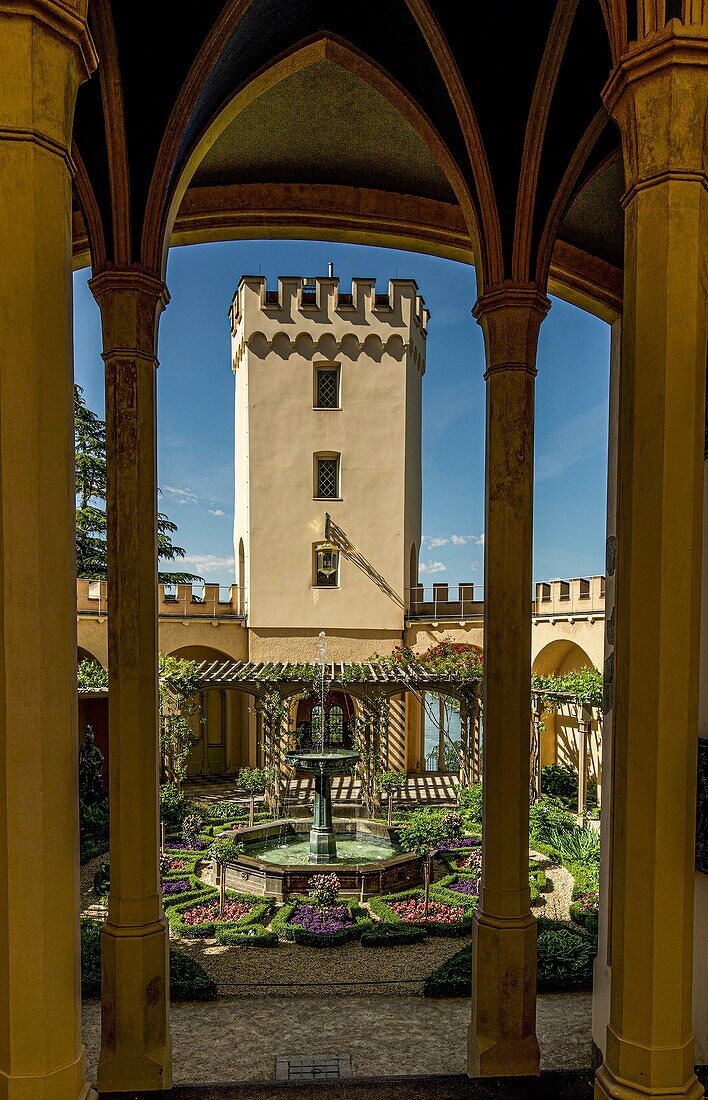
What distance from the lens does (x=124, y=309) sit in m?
5.07

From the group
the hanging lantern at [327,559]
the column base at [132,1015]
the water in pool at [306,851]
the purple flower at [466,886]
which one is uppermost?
the hanging lantern at [327,559]

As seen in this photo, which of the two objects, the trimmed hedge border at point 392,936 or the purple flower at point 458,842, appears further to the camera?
the purple flower at point 458,842

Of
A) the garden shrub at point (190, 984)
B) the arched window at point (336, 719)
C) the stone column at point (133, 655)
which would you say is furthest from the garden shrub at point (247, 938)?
the arched window at point (336, 719)

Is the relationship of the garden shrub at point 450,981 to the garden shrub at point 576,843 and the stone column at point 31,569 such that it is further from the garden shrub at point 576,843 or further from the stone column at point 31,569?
the stone column at point 31,569

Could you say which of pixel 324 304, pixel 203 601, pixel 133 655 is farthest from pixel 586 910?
pixel 324 304

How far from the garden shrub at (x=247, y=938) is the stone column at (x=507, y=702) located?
512cm

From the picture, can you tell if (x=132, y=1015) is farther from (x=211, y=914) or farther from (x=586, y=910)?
(x=586, y=910)

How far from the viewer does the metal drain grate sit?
6047mm

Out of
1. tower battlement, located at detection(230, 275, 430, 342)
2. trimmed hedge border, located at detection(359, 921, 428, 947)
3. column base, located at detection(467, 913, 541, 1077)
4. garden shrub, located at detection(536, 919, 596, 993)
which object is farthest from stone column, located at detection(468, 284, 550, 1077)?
tower battlement, located at detection(230, 275, 430, 342)

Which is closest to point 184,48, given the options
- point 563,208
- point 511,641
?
point 563,208

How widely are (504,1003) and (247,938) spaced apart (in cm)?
564

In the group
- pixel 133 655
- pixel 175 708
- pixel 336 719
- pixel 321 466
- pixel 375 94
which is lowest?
pixel 336 719

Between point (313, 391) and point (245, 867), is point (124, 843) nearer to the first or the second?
point (245, 867)

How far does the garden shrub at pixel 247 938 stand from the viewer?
9617mm
